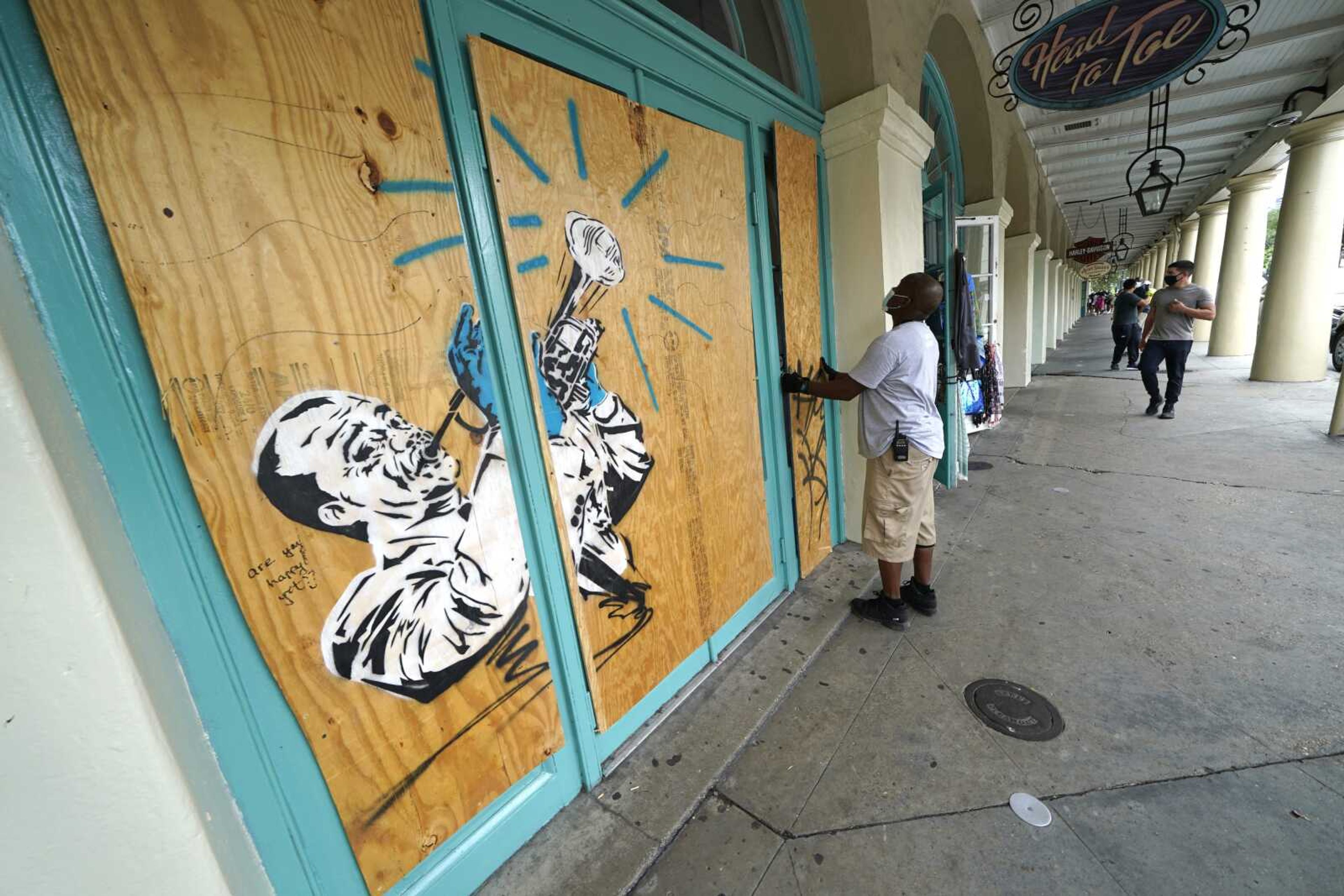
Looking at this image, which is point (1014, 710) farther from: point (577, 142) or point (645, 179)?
point (577, 142)

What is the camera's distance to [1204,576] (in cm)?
310

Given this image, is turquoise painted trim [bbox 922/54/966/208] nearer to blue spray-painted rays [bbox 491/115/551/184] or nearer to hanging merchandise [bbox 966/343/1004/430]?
hanging merchandise [bbox 966/343/1004/430]

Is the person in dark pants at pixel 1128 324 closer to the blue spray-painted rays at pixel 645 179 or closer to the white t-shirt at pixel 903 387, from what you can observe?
the white t-shirt at pixel 903 387

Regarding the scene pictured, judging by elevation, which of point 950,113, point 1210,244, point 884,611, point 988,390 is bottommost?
point 884,611

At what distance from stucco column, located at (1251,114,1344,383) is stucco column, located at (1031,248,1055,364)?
390 cm

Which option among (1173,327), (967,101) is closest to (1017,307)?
(1173,327)

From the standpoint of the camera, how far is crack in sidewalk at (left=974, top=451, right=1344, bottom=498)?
3.97m

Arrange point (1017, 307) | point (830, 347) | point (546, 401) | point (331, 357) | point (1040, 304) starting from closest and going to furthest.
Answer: point (331, 357) < point (546, 401) < point (830, 347) < point (1017, 307) < point (1040, 304)

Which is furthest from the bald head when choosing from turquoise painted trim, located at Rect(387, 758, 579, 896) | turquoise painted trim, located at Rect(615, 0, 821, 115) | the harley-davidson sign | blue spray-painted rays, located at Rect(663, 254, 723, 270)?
the harley-davidson sign

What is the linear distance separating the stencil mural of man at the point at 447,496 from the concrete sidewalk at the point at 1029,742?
0.71 meters

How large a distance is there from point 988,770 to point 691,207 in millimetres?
2652

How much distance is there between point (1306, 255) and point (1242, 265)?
3.25 meters

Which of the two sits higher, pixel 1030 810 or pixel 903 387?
pixel 903 387

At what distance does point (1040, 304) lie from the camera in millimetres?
12242
